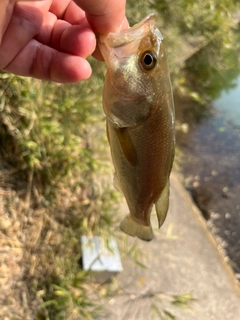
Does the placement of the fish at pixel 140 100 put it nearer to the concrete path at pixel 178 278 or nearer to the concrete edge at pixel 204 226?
the concrete path at pixel 178 278

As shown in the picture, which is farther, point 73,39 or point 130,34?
point 73,39

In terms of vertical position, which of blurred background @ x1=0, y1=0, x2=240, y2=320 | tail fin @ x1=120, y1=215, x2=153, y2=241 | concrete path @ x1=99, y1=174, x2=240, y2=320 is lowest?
concrete path @ x1=99, y1=174, x2=240, y2=320

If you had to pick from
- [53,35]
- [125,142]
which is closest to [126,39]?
[125,142]

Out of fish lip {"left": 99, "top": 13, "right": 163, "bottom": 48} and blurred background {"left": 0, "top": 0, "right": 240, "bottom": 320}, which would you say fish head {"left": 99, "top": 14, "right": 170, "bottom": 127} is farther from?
blurred background {"left": 0, "top": 0, "right": 240, "bottom": 320}

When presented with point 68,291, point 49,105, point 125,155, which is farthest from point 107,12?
point 68,291

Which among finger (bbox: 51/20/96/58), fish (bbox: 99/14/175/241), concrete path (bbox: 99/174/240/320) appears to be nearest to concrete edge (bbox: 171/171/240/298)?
concrete path (bbox: 99/174/240/320)

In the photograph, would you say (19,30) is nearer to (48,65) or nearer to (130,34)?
(48,65)

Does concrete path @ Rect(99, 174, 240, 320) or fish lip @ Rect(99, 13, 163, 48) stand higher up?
fish lip @ Rect(99, 13, 163, 48)

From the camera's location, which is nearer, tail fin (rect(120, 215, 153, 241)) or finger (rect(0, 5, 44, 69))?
finger (rect(0, 5, 44, 69))
